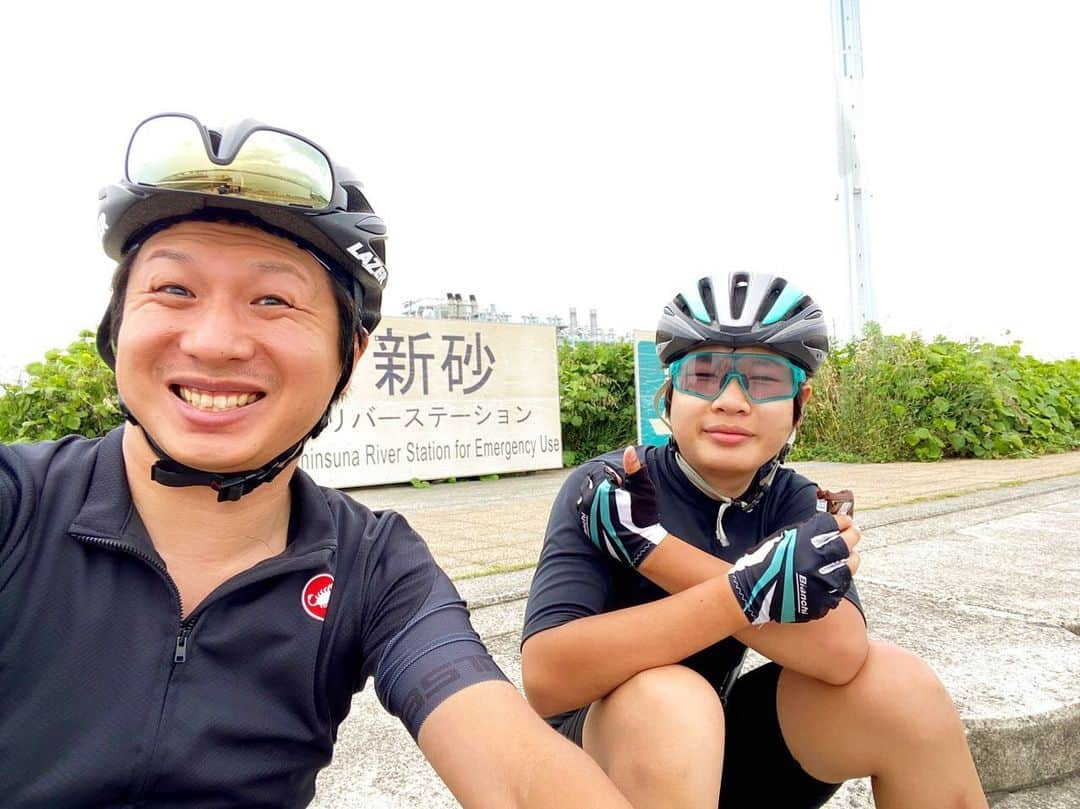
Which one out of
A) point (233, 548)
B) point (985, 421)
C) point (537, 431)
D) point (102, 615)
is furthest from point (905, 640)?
point (985, 421)

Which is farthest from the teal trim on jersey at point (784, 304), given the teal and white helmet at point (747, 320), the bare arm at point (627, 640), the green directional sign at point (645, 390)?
the green directional sign at point (645, 390)

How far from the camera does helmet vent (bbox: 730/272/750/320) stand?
81.6 inches

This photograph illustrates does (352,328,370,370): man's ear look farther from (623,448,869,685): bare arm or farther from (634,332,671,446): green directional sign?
(634,332,671,446): green directional sign

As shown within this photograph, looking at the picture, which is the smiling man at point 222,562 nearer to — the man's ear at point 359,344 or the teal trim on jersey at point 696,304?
the man's ear at point 359,344

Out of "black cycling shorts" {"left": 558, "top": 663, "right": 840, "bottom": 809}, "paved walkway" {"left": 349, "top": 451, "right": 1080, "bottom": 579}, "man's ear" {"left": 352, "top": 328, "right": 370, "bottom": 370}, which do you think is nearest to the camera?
"man's ear" {"left": 352, "top": 328, "right": 370, "bottom": 370}

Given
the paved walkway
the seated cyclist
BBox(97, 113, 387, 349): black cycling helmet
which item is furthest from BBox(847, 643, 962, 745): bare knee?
the paved walkway

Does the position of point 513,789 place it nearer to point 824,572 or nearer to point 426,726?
point 426,726

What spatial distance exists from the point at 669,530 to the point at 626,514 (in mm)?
325

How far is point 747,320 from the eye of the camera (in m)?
2.04

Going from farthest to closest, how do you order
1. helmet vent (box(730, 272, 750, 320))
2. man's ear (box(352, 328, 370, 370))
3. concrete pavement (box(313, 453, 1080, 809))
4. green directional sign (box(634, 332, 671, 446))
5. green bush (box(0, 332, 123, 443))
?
1. green directional sign (box(634, 332, 671, 446))
2. green bush (box(0, 332, 123, 443))
3. concrete pavement (box(313, 453, 1080, 809))
4. helmet vent (box(730, 272, 750, 320))
5. man's ear (box(352, 328, 370, 370))

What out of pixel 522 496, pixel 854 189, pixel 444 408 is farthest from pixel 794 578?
pixel 854 189

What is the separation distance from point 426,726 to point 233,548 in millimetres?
492

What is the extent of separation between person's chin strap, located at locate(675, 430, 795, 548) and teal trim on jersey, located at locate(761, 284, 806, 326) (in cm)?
35

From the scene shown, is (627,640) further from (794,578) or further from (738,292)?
(738,292)
